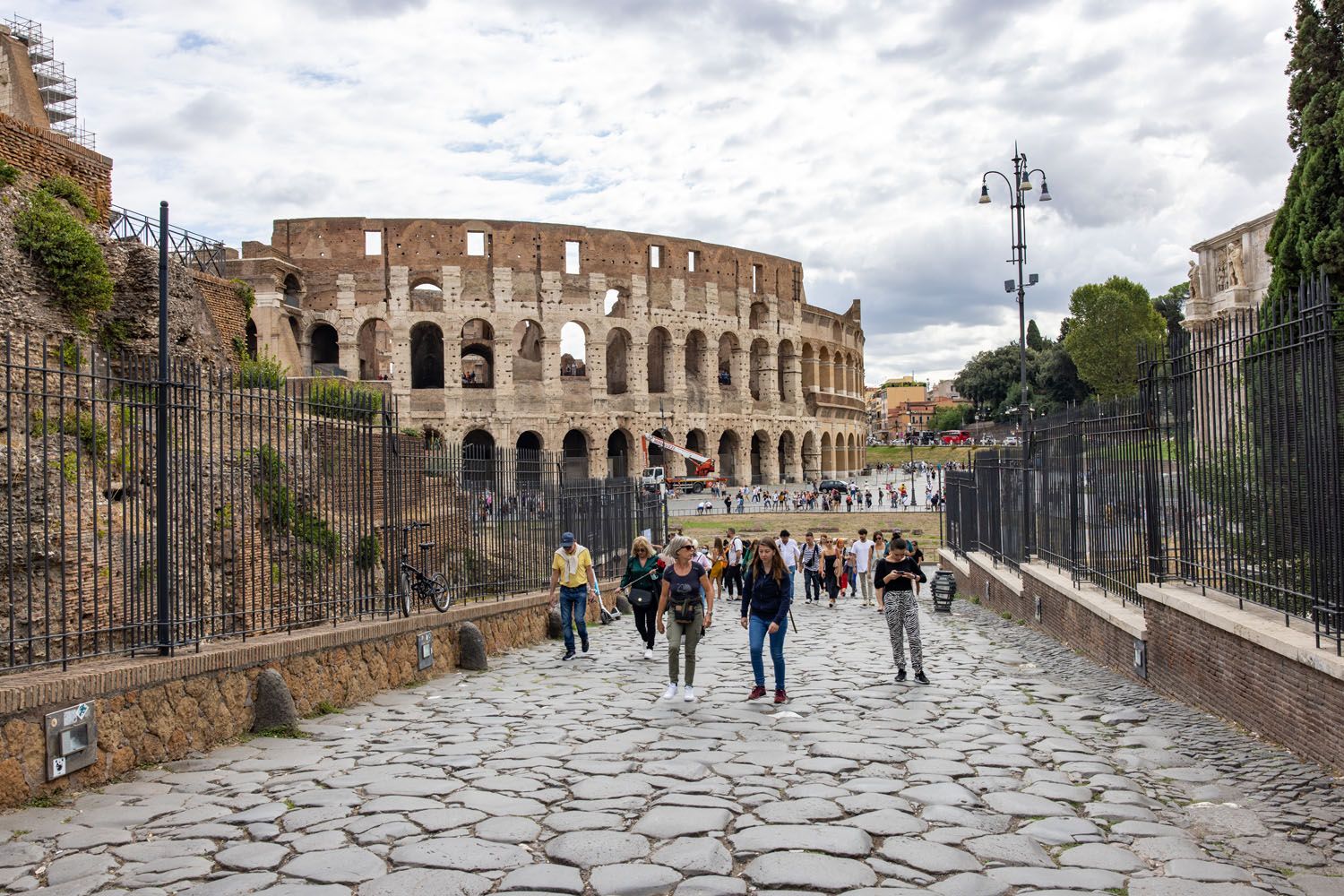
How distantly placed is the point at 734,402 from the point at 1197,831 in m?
44.6

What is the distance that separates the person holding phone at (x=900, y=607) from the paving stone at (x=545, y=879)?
4755mm

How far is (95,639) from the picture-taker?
5660 millimetres

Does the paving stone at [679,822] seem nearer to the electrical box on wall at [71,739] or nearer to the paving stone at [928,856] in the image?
the paving stone at [928,856]

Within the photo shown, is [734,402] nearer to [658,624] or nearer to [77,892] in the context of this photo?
[658,624]

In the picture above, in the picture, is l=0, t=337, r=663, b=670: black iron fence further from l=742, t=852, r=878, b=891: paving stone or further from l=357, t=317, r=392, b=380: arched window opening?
l=357, t=317, r=392, b=380: arched window opening

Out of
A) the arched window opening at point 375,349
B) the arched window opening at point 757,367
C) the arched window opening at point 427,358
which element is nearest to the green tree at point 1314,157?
the arched window opening at point 375,349

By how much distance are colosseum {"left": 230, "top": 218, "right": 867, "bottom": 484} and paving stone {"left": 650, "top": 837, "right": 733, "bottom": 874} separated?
3406 centimetres

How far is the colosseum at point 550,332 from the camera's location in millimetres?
41906

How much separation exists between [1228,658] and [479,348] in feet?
139

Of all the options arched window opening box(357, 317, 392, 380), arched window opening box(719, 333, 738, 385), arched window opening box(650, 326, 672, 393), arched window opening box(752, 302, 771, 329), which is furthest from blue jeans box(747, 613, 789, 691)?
arched window opening box(752, 302, 771, 329)

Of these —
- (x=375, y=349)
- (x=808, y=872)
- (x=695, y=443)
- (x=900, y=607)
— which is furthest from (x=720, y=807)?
(x=375, y=349)

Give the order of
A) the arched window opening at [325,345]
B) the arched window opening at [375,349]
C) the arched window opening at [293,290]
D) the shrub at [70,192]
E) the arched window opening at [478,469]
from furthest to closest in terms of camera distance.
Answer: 1. the arched window opening at [375,349]
2. the arched window opening at [325,345]
3. the arched window opening at [293,290]
4. the shrub at [70,192]
5. the arched window opening at [478,469]

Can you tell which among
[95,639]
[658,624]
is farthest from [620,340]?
[95,639]

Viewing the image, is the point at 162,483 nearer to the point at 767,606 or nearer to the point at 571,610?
the point at 767,606
